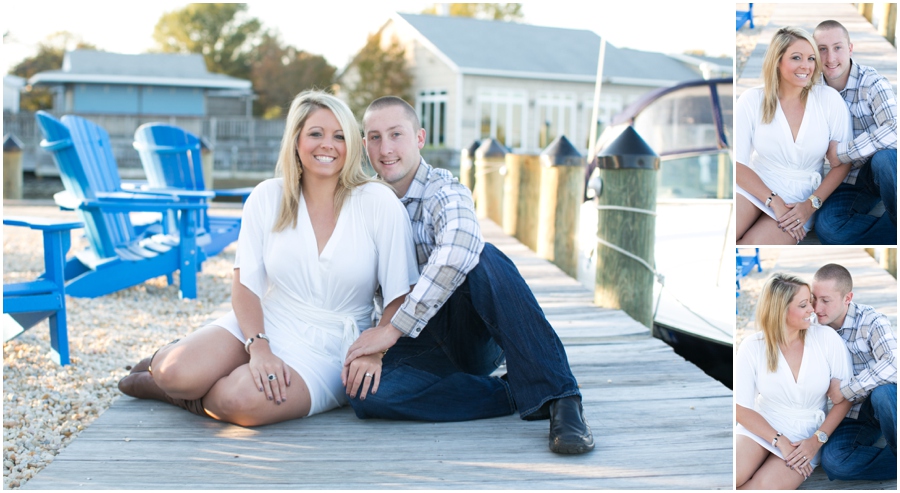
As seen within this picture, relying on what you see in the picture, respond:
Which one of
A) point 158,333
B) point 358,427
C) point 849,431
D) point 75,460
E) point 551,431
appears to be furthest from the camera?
point 158,333

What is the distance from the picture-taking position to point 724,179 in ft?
26.6

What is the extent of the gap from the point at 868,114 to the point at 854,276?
48 cm

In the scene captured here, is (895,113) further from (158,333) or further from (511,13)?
(511,13)

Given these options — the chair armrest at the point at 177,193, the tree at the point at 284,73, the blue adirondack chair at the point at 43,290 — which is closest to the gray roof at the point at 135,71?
the tree at the point at 284,73

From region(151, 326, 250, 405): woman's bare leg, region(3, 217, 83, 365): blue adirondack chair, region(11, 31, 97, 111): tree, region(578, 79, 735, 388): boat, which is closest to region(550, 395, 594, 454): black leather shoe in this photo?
region(578, 79, 735, 388): boat

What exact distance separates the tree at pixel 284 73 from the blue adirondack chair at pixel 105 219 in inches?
1037

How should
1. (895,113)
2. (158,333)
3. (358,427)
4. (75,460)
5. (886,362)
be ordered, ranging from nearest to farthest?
(895,113) < (886,362) < (75,460) < (358,427) < (158,333)

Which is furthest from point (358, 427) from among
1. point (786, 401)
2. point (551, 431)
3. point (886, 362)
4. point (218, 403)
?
point (886, 362)

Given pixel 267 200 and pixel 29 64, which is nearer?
pixel 267 200

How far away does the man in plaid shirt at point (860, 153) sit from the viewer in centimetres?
180

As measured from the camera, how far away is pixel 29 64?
133 ft

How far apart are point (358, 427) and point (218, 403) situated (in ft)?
1.63

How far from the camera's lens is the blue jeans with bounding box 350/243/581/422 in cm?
287

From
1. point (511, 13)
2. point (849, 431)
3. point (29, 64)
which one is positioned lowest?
point (849, 431)
